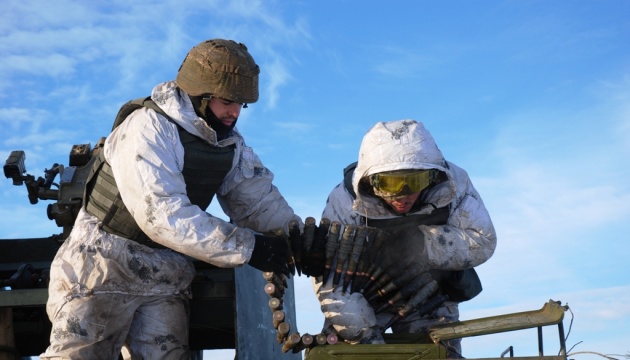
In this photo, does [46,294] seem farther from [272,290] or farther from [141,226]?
[272,290]

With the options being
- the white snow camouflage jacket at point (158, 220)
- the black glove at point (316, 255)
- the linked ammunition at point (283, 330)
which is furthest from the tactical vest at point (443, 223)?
the linked ammunition at point (283, 330)

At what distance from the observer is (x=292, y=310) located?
7852 mm

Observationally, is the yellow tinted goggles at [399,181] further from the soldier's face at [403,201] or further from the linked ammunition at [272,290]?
the linked ammunition at [272,290]

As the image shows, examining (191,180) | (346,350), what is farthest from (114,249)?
(346,350)

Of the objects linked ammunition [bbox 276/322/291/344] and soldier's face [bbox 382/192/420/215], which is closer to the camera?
linked ammunition [bbox 276/322/291/344]

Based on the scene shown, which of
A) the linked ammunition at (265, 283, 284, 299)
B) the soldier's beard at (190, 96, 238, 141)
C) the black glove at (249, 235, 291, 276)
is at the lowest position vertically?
the linked ammunition at (265, 283, 284, 299)

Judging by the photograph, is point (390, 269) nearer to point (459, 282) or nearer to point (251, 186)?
A: point (459, 282)

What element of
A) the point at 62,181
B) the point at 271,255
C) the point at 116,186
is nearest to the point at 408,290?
the point at 271,255

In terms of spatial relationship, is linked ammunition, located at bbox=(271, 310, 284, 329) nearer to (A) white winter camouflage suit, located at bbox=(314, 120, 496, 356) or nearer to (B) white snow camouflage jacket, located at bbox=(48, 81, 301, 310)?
(A) white winter camouflage suit, located at bbox=(314, 120, 496, 356)

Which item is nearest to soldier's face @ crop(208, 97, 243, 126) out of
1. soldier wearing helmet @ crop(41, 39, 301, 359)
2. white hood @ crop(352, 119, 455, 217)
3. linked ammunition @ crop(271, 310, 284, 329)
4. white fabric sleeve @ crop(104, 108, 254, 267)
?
soldier wearing helmet @ crop(41, 39, 301, 359)

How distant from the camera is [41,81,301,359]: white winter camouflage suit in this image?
18.1 ft

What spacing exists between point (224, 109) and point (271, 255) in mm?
1047

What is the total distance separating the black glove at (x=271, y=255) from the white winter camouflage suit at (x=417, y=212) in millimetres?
344

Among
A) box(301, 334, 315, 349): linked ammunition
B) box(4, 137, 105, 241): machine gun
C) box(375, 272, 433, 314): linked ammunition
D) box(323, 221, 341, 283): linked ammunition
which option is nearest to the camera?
box(301, 334, 315, 349): linked ammunition
